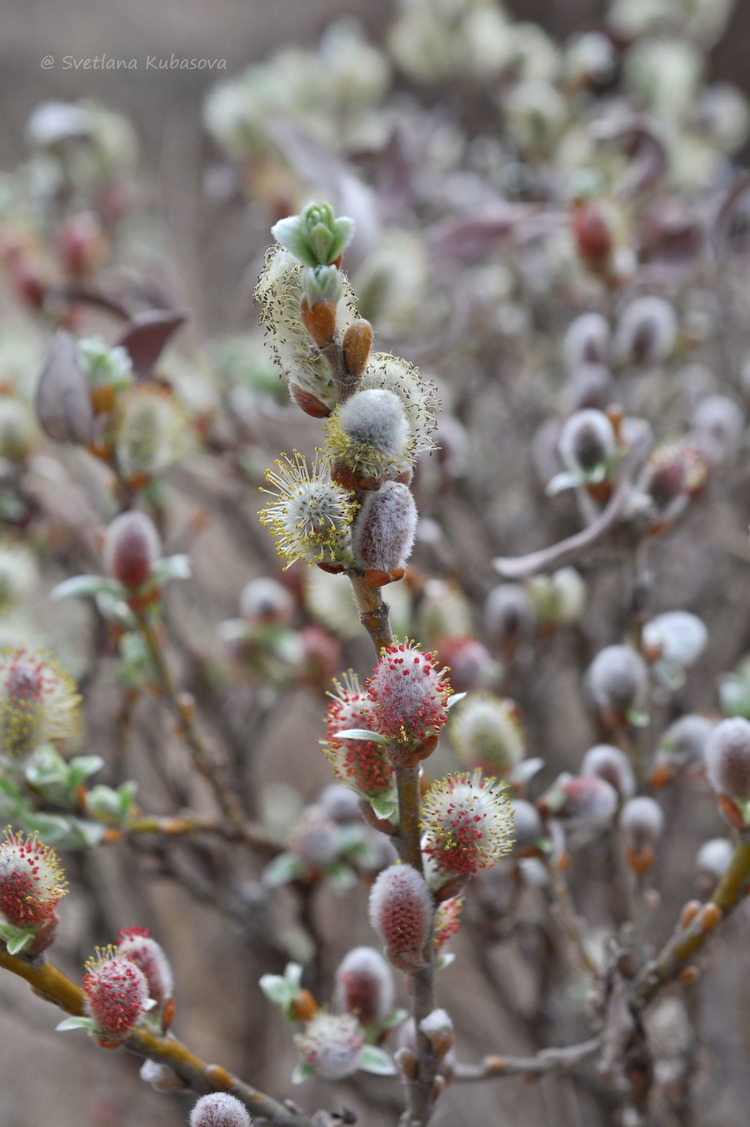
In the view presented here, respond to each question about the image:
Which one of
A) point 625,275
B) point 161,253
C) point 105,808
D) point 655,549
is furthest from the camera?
point 161,253

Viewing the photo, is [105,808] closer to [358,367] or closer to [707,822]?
[358,367]

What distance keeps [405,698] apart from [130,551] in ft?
0.78

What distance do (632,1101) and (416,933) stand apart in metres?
0.25

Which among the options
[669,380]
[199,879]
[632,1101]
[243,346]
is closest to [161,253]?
[243,346]

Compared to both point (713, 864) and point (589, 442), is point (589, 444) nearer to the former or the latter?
point (589, 442)

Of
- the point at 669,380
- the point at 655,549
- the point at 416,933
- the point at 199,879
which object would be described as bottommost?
the point at 416,933

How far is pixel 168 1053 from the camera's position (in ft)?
1.20

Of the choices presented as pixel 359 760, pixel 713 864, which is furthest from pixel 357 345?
pixel 713 864

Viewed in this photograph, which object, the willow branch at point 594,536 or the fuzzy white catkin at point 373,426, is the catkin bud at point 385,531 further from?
the willow branch at point 594,536

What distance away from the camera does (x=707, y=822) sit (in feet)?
2.96

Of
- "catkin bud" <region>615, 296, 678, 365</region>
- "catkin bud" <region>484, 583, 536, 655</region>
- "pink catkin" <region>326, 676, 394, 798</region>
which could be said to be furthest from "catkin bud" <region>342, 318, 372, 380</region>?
"catkin bud" <region>615, 296, 678, 365</region>

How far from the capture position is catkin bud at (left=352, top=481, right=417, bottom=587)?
30cm

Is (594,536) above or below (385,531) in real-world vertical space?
above

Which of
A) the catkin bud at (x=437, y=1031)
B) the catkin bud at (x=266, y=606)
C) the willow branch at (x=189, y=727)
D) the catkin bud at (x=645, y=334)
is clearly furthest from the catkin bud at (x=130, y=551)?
the catkin bud at (x=645, y=334)
